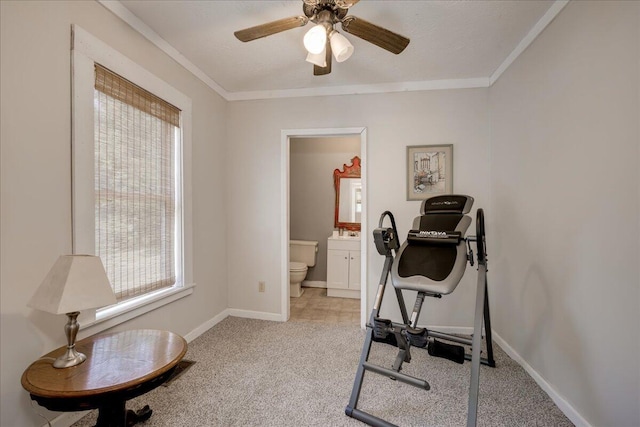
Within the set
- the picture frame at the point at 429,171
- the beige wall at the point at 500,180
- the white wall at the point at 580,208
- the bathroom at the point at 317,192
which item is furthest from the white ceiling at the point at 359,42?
the bathroom at the point at 317,192

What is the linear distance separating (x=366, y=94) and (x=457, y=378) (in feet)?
8.60

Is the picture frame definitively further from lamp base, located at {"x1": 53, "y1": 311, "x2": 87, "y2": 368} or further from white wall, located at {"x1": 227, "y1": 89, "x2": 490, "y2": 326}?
lamp base, located at {"x1": 53, "y1": 311, "x2": 87, "y2": 368}

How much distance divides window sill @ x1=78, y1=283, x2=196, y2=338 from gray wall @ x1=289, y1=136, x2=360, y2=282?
7.94 ft

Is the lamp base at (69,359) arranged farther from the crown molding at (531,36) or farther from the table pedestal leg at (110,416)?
the crown molding at (531,36)

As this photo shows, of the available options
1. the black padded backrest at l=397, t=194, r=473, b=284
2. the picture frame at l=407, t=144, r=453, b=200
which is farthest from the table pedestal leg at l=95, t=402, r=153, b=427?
the picture frame at l=407, t=144, r=453, b=200

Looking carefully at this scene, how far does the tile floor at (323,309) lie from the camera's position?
3115 mm

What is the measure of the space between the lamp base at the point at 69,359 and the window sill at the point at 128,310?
353 mm

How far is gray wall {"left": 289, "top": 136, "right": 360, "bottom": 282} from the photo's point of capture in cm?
441

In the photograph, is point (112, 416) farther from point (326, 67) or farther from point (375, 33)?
point (375, 33)

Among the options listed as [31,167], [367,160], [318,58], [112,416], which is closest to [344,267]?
[367,160]

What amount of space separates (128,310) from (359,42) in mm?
2548

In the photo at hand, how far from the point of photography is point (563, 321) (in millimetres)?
1664

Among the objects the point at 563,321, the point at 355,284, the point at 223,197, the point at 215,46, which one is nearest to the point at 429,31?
the point at 215,46

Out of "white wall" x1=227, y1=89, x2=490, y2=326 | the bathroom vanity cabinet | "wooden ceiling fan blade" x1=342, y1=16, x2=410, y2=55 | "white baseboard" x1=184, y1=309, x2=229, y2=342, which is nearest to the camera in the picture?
"wooden ceiling fan blade" x1=342, y1=16, x2=410, y2=55
